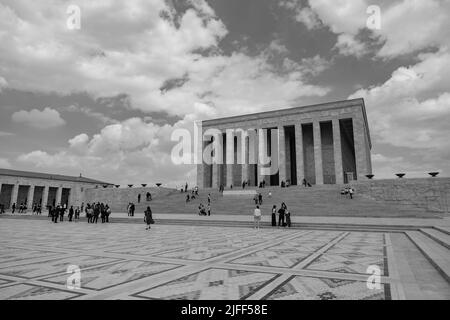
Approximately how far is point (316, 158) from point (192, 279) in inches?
1487

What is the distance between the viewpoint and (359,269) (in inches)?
225

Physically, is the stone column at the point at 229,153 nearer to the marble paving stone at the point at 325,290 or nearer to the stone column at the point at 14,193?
the stone column at the point at 14,193

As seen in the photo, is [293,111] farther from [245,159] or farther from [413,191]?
[413,191]

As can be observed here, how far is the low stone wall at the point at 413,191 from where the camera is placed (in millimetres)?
26094

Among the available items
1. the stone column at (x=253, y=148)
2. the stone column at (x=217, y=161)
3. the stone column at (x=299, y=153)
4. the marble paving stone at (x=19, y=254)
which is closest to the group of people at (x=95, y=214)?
the marble paving stone at (x=19, y=254)

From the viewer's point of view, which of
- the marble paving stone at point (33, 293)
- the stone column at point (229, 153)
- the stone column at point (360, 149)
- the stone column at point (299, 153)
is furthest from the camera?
the stone column at point (229, 153)

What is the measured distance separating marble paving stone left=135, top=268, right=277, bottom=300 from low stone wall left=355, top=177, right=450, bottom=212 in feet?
81.7

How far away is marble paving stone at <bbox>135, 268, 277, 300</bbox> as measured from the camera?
13.0 feet

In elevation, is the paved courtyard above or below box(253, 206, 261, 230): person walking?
below

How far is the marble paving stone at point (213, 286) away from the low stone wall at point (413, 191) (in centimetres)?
2490

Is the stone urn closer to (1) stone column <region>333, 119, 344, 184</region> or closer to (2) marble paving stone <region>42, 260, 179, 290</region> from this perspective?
(1) stone column <region>333, 119, 344, 184</region>

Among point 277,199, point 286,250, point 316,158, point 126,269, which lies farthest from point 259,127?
point 126,269

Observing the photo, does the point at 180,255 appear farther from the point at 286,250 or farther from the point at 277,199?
the point at 277,199

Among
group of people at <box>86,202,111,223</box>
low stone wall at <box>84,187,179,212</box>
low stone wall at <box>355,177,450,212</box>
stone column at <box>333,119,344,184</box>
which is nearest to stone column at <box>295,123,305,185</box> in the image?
stone column at <box>333,119,344,184</box>
